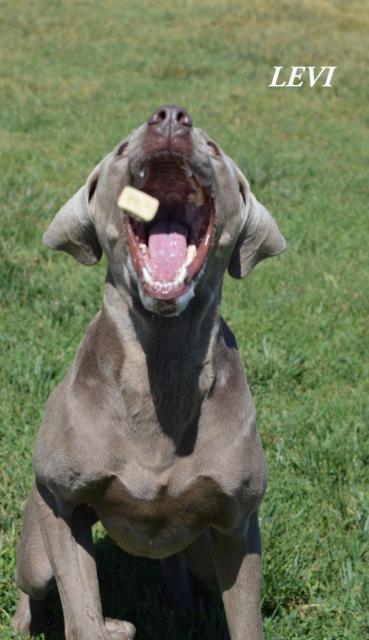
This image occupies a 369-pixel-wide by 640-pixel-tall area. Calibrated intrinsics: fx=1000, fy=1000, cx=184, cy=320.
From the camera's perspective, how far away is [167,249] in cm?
262

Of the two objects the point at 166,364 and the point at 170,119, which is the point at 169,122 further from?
the point at 166,364

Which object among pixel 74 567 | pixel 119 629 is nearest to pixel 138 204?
pixel 74 567

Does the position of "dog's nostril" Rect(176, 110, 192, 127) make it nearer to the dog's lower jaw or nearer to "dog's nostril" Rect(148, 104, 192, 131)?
"dog's nostril" Rect(148, 104, 192, 131)

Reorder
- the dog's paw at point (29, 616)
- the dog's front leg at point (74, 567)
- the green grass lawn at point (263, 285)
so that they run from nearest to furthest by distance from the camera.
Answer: the dog's front leg at point (74, 567) → the dog's paw at point (29, 616) → the green grass lawn at point (263, 285)

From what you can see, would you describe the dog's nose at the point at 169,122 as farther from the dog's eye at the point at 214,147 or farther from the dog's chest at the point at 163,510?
the dog's chest at the point at 163,510

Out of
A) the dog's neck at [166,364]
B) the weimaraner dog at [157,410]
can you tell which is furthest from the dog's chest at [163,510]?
the dog's neck at [166,364]

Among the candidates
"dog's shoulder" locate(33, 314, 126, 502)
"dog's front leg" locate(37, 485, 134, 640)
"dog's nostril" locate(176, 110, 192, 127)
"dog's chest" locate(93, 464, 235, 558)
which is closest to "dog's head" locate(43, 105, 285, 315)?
"dog's nostril" locate(176, 110, 192, 127)

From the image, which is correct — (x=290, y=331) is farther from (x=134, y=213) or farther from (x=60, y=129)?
(x=60, y=129)

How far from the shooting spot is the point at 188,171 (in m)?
2.60

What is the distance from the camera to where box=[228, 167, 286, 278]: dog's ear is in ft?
9.62

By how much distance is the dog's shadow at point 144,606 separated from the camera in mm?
3314

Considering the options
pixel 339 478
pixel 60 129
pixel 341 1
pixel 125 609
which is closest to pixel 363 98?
pixel 60 129

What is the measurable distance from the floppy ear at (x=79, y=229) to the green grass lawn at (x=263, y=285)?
117 centimetres

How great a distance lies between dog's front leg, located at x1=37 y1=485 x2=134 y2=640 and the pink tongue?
739 millimetres
